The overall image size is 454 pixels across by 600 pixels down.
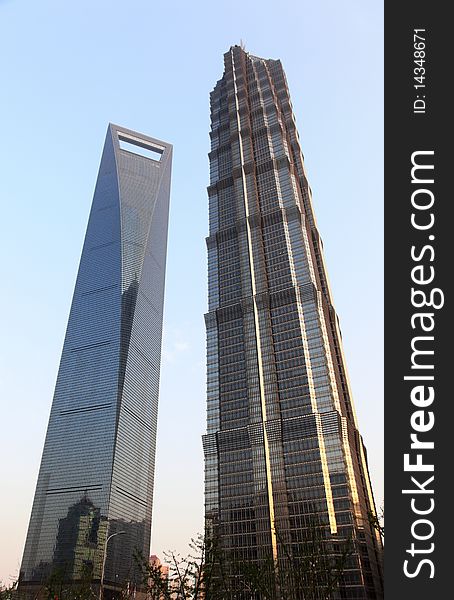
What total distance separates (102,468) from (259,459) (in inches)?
3470

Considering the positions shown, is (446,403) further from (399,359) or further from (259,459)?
(259,459)

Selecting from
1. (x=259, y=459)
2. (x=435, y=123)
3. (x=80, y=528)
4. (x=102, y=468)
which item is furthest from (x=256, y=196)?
(x=435, y=123)

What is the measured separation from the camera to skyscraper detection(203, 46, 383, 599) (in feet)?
403

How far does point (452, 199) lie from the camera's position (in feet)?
48.8

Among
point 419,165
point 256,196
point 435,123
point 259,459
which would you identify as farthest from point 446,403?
point 256,196

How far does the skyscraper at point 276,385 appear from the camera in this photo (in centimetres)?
12288

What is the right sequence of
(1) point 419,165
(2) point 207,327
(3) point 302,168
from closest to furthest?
(1) point 419,165
(2) point 207,327
(3) point 302,168

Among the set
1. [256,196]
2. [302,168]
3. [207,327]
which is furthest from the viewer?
[302,168]

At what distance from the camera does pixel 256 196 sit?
18325cm

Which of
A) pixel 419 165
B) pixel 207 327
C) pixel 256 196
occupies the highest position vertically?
pixel 256 196

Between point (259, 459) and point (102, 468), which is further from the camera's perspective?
point (102, 468)

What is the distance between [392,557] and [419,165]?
1071 centimetres

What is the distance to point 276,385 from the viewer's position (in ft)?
475

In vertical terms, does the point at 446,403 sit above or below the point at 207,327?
below
